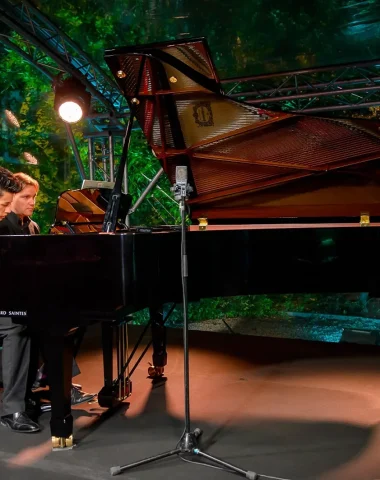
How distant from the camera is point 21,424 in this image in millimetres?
2693

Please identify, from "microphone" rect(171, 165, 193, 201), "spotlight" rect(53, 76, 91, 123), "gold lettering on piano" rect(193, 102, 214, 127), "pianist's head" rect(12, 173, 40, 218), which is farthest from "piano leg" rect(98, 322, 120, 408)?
"spotlight" rect(53, 76, 91, 123)

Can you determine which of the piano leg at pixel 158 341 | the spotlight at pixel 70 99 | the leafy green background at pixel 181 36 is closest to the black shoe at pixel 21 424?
the piano leg at pixel 158 341

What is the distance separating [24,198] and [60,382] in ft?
4.03

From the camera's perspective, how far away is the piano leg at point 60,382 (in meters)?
2.41

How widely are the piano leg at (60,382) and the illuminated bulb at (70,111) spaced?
9.78ft

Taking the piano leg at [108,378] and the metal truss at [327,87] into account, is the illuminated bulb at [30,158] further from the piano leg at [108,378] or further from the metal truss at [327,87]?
the piano leg at [108,378]

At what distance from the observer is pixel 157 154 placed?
3418 mm

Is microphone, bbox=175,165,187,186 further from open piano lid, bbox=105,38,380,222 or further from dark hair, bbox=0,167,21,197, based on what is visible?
dark hair, bbox=0,167,21,197

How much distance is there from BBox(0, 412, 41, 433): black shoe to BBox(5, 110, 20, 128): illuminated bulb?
796 centimetres

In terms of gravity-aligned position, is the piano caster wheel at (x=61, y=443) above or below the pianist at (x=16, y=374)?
below

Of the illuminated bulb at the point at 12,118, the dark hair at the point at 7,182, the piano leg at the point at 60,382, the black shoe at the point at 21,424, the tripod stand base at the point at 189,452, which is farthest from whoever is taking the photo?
the illuminated bulb at the point at 12,118

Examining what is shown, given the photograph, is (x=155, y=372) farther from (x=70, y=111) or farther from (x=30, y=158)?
(x=30, y=158)

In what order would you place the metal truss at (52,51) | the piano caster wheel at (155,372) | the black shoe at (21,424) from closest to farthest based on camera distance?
the black shoe at (21,424) < the piano caster wheel at (155,372) < the metal truss at (52,51)

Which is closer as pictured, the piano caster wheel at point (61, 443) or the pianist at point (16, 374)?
the piano caster wheel at point (61, 443)
